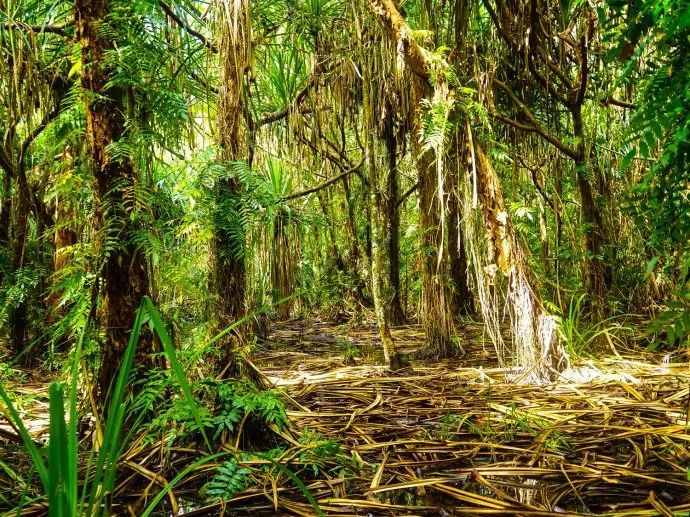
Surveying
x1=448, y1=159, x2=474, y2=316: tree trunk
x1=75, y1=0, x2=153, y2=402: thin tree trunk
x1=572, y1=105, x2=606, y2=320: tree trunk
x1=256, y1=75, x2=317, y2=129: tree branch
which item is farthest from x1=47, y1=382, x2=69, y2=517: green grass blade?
x1=256, y1=75, x2=317, y2=129: tree branch

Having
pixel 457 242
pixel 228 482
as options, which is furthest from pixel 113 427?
pixel 457 242

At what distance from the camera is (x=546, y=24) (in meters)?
3.31

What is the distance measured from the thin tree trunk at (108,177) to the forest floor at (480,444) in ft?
1.33

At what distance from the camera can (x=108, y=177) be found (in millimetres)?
1737

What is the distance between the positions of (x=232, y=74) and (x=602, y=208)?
2.94m

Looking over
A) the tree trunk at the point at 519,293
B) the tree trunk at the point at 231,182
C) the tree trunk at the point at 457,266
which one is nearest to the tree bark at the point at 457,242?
the tree trunk at the point at 457,266

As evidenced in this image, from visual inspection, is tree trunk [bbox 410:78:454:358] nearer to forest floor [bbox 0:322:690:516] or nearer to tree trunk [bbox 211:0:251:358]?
forest floor [bbox 0:322:690:516]

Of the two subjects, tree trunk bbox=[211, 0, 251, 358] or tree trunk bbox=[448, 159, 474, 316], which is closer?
tree trunk bbox=[211, 0, 251, 358]

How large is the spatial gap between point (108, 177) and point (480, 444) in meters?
1.53

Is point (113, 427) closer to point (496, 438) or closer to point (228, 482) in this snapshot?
point (228, 482)

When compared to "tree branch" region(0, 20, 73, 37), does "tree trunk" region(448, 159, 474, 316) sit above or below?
below

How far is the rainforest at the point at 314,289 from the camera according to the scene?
1319 millimetres

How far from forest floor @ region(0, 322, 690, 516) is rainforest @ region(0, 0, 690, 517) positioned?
1 centimetres

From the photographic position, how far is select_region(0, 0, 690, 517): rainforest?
132 cm
